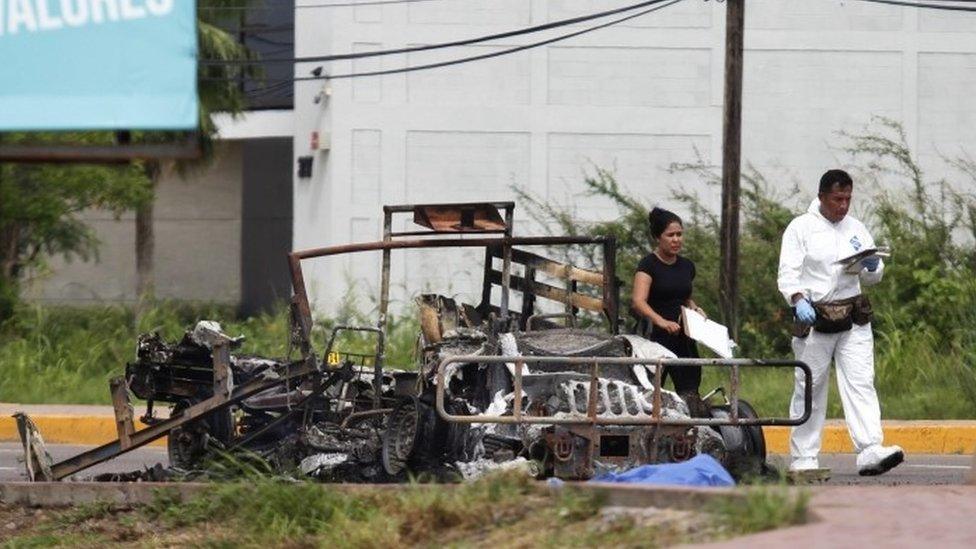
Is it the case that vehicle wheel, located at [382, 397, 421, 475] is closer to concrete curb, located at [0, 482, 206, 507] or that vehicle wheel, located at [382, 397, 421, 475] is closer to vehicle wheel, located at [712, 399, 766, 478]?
concrete curb, located at [0, 482, 206, 507]

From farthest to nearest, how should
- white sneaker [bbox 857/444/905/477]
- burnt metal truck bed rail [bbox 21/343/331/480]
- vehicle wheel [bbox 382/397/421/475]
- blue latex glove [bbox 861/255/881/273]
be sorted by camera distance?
1. blue latex glove [bbox 861/255/881/273]
2. white sneaker [bbox 857/444/905/477]
3. burnt metal truck bed rail [bbox 21/343/331/480]
4. vehicle wheel [bbox 382/397/421/475]

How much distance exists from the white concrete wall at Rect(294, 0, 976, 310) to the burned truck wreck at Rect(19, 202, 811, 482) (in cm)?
1962

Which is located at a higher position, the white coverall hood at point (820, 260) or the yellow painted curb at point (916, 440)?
the white coverall hood at point (820, 260)

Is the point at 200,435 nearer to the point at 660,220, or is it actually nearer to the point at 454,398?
the point at 454,398

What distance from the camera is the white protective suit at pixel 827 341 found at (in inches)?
457

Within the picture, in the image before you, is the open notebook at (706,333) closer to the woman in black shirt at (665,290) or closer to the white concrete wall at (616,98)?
the woman in black shirt at (665,290)

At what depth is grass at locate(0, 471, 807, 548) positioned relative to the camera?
291 inches

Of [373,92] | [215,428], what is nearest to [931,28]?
[373,92]

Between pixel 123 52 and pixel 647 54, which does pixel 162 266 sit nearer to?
pixel 647 54

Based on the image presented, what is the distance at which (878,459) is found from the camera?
11352 mm

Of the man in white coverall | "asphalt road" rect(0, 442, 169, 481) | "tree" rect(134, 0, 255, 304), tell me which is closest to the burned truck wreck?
the man in white coverall

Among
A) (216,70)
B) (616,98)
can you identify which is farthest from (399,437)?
(216,70)

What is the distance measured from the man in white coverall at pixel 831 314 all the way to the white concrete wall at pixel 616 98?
19860 mm

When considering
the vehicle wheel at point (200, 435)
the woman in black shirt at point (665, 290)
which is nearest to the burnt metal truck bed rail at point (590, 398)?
the woman in black shirt at point (665, 290)
